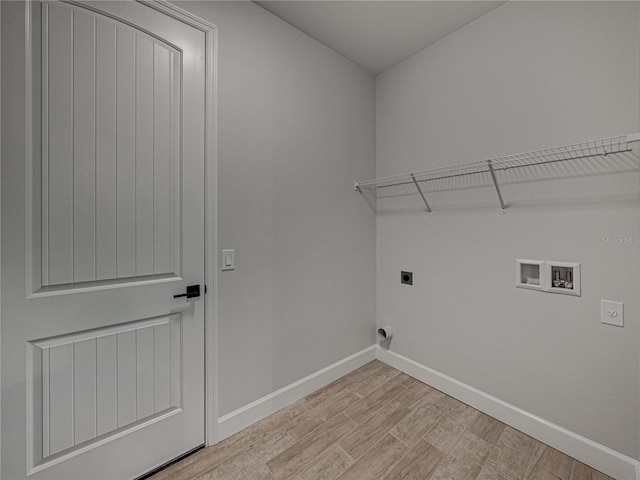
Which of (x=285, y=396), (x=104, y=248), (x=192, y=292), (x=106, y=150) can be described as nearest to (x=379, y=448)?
(x=285, y=396)

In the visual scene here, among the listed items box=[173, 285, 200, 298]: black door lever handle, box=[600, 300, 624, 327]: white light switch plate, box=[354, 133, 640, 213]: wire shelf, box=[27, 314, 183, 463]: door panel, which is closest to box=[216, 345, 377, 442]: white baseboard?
box=[27, 314, 183, 463]: door panel

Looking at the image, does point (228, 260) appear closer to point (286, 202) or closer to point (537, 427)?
point (286, 202)

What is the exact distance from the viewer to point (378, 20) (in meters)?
1.80

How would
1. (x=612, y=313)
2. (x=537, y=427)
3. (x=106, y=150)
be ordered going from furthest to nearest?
(x=537, y=427) → (x=612, y=313) → (x=106, y=150)

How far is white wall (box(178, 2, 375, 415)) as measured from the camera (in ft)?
5.18

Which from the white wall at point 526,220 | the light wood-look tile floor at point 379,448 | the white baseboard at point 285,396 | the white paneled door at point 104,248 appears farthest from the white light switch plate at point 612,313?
the white paneled door at point 104,248

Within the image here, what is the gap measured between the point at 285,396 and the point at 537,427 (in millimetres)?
1523

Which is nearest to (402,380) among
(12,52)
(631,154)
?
(631,154)

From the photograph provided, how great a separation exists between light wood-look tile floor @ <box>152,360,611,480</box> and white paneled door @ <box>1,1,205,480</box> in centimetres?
30

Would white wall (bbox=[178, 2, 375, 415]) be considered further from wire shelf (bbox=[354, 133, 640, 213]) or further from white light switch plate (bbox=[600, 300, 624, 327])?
white light switch plate (bbox=[600, 300, 624, 327])

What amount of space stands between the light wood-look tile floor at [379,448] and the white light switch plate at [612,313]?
77 cm

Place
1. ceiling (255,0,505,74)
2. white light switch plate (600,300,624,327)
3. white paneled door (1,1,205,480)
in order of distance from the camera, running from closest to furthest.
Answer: white paneled door (1,1,205,480)
white light switch plate (600,300,624,327)
ceiling (255,0,505,74)

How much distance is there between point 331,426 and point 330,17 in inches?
104

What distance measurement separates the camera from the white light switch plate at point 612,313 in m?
1.30
